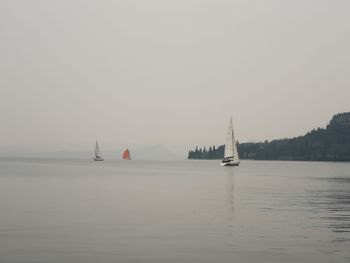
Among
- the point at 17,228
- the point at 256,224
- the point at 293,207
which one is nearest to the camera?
the point at 17,228

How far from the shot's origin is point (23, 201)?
6075 centimetres

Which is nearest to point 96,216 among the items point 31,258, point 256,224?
point 256,224

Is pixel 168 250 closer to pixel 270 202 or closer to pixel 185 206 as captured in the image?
pixel 185 206

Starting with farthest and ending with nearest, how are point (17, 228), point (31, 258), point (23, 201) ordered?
point (23, 201) → point (17, 228) → point (31, 258)

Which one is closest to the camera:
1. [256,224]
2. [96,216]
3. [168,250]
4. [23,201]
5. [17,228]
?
[168,250]

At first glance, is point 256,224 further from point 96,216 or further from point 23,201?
point 23,201

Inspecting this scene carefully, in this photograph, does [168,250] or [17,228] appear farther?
[17,228]

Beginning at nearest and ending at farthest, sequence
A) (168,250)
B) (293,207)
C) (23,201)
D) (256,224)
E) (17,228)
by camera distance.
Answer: (168,250)
(17,228)
(256,224)
(293,207)
(23,201)

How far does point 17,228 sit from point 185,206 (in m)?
22.7

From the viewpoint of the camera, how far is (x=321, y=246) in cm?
3092

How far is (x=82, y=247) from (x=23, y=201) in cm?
3286

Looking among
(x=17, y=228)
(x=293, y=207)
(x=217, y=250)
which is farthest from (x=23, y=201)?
(x=217, y=250)

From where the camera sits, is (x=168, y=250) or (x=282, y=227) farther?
(x=282, y=227)

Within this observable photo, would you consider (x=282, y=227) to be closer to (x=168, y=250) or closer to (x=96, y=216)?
(x=168, y=250)
